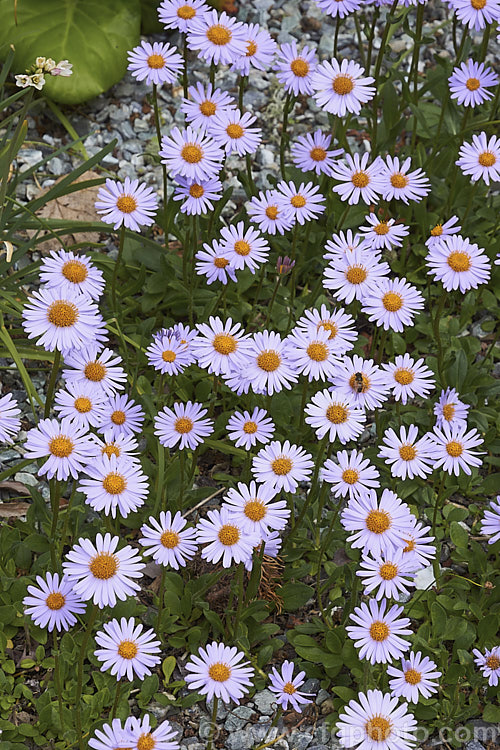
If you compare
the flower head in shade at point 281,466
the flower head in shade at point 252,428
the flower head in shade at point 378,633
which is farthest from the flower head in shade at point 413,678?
the flower head in shade at point 252,428

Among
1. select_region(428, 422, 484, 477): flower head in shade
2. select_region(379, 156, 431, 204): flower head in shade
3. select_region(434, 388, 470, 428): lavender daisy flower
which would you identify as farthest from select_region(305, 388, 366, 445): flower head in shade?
select_region(379, 156, 431, 204): flower head in shade

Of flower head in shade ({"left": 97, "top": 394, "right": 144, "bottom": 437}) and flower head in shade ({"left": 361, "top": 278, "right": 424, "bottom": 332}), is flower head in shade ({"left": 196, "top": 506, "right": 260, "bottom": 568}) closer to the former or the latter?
flower head in shade ({"left": 97, "top": 394, "right": 144, "bottom": 437})

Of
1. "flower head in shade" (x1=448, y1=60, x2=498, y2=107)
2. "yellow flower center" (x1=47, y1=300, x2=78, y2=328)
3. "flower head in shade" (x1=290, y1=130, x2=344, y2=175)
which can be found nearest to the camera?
"yellow flower center" (x1=47, y1=300, x2=78, y2=328)

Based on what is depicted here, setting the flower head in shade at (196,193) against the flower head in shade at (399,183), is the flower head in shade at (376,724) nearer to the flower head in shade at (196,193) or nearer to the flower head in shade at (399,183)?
the flower head in shade at (196,193)

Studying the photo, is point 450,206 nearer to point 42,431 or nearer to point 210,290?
point 210,290

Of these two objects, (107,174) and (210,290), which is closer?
(210,290)

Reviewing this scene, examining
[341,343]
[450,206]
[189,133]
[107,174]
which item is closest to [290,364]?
[341,343]

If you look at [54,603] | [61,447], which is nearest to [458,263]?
[61,447]
